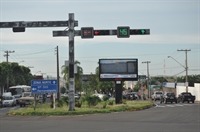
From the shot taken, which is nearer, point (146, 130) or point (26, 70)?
point (146, 130)

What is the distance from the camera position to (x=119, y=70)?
43.6m

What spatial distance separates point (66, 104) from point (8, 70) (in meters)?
51.5

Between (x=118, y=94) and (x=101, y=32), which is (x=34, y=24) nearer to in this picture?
(x=101, y=32)

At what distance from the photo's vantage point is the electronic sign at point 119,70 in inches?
1711

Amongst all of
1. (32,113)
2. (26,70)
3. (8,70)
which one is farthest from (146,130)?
(26,70)

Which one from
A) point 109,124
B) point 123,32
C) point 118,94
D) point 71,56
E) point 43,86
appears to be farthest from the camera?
point 118,94

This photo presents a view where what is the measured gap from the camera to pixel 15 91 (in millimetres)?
69750

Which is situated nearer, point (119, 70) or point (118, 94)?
point (118, 94)

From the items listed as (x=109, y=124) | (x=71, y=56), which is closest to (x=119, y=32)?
(x=71, y=56)

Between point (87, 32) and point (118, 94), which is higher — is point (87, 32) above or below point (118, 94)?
above

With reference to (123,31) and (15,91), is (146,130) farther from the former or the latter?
(15,91)

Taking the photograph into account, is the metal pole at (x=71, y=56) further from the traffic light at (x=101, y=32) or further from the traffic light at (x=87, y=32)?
the traffic light at (x=101, y=32)

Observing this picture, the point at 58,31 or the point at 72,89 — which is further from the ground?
the point at 58,31

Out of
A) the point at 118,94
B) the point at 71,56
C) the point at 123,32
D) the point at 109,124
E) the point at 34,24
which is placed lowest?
the point at 109,124
